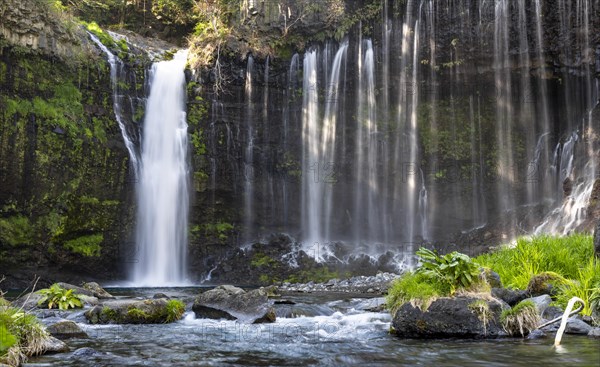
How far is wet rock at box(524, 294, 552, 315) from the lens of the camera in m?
8.29

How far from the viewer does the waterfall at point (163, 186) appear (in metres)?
23.5

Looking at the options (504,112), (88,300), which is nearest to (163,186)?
(88,300)

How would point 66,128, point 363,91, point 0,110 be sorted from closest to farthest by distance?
point 0,110
point 66,128
point 363,91

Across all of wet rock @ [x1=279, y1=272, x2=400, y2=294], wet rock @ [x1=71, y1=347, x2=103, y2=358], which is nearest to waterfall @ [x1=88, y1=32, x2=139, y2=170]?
wet rock @ [x1=279, y1=272, x2=400, y2=294]

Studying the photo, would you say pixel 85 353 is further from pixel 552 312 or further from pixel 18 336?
pixel 552 312

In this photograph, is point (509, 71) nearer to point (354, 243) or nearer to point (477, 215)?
point (477, 215)

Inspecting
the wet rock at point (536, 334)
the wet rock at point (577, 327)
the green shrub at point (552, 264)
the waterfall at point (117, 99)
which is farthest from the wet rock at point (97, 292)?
the wet rock at point (577, 327)

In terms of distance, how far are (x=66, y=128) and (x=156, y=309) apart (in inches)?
601

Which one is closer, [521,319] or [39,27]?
[521,319]

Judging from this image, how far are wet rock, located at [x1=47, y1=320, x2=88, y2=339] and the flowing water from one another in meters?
0.21

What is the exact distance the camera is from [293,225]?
26.5 metres

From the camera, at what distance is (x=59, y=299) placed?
1238cm

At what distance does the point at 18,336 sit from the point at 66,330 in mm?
2240

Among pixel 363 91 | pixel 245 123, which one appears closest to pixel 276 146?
pixel 245 123
